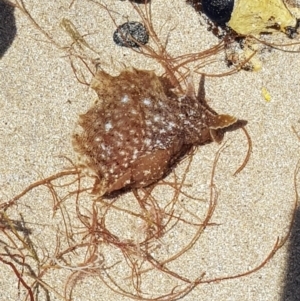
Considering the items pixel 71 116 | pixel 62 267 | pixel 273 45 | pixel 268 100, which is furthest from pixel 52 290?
pixel 273 45

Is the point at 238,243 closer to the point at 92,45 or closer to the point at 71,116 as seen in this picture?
the point at 71,116

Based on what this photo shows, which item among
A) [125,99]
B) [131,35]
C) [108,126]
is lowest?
[108,126]

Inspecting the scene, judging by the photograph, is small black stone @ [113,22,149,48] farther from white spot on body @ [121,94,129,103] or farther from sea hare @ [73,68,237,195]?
white spot on body @ [121,94,129,103]

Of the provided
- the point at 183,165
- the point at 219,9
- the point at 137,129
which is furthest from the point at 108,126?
the point at 219,9

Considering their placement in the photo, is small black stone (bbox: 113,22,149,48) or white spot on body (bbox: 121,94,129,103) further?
small black stone (bbox: 113,22,149,48)

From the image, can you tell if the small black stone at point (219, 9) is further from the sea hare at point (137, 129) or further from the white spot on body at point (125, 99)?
the white spot on body at point (125, 99)

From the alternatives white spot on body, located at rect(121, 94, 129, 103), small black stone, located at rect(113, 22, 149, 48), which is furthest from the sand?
white spot on body, located at rect(121, 94, 129, 103)

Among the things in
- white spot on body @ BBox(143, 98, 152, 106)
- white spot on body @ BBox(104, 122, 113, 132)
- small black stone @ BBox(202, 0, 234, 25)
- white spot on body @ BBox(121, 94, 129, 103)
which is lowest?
white spot on body @ BBox(104, 122, 113, 132)

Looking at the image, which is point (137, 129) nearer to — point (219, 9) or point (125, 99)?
point (125, 99)
